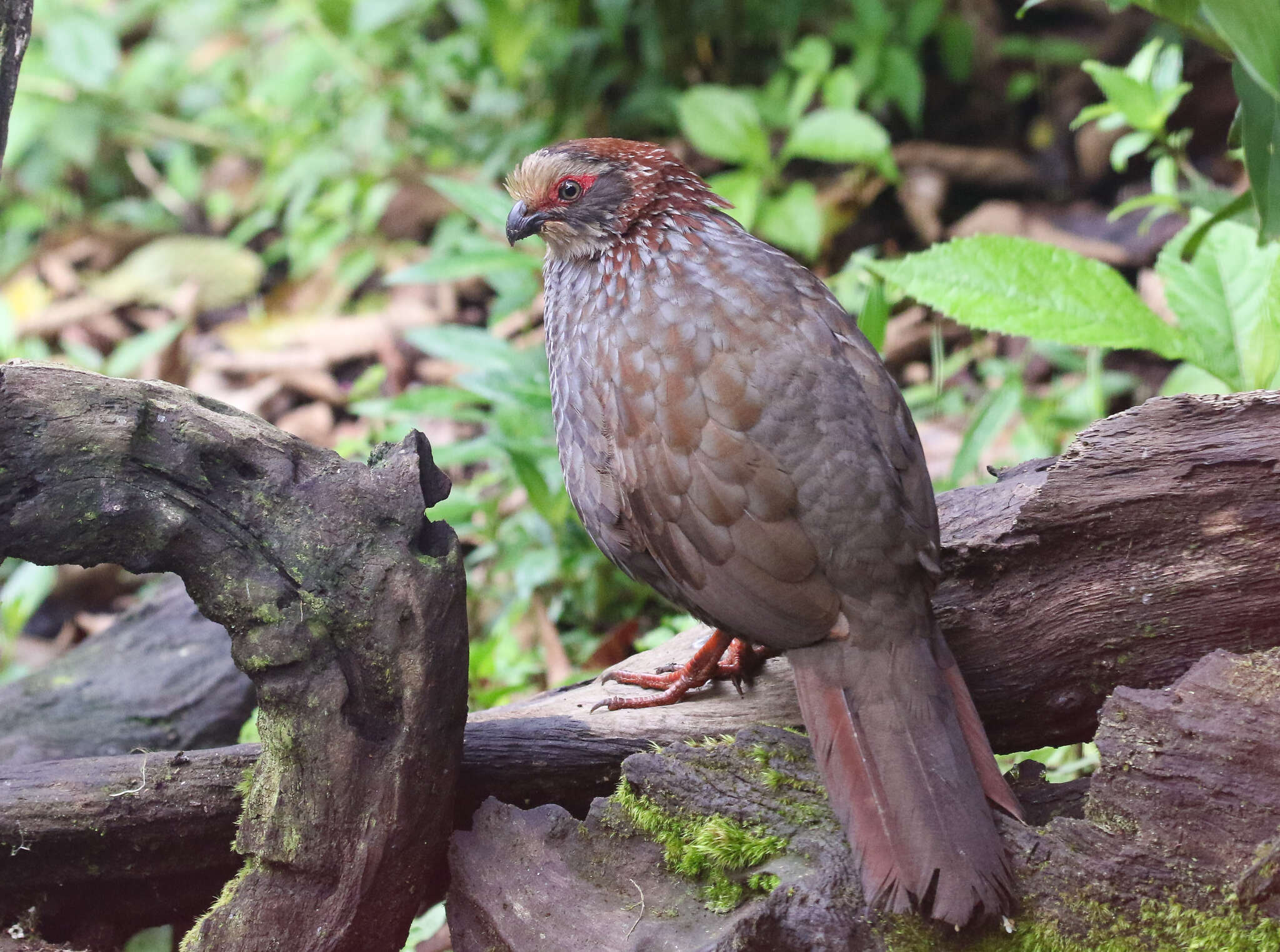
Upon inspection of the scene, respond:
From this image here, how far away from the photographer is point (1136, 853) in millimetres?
2029

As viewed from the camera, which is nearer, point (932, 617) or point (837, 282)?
point (932, 617)

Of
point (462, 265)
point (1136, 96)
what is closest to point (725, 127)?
point (462, 265)

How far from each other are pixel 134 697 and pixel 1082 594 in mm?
2767

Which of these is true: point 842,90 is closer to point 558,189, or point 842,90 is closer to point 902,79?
point 902,79

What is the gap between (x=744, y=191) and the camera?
17.1 feet

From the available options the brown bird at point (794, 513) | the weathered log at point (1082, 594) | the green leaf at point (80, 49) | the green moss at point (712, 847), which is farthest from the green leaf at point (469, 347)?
the green leaf at point (80, 49)

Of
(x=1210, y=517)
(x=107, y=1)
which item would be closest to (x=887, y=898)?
(x=1210, y=517)

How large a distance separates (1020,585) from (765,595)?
0.62 metres

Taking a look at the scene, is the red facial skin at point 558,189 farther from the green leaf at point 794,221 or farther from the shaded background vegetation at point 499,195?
the green leaf at point 794,221

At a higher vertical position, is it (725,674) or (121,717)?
(725,674)

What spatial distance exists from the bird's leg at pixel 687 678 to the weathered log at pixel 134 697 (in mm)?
1352

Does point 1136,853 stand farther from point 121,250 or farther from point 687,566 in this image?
point 121,250

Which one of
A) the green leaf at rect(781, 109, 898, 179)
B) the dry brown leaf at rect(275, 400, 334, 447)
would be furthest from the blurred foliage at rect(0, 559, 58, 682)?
the green leaf at rect(781, 109, 898, 179)

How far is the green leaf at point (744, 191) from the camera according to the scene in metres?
5.20
